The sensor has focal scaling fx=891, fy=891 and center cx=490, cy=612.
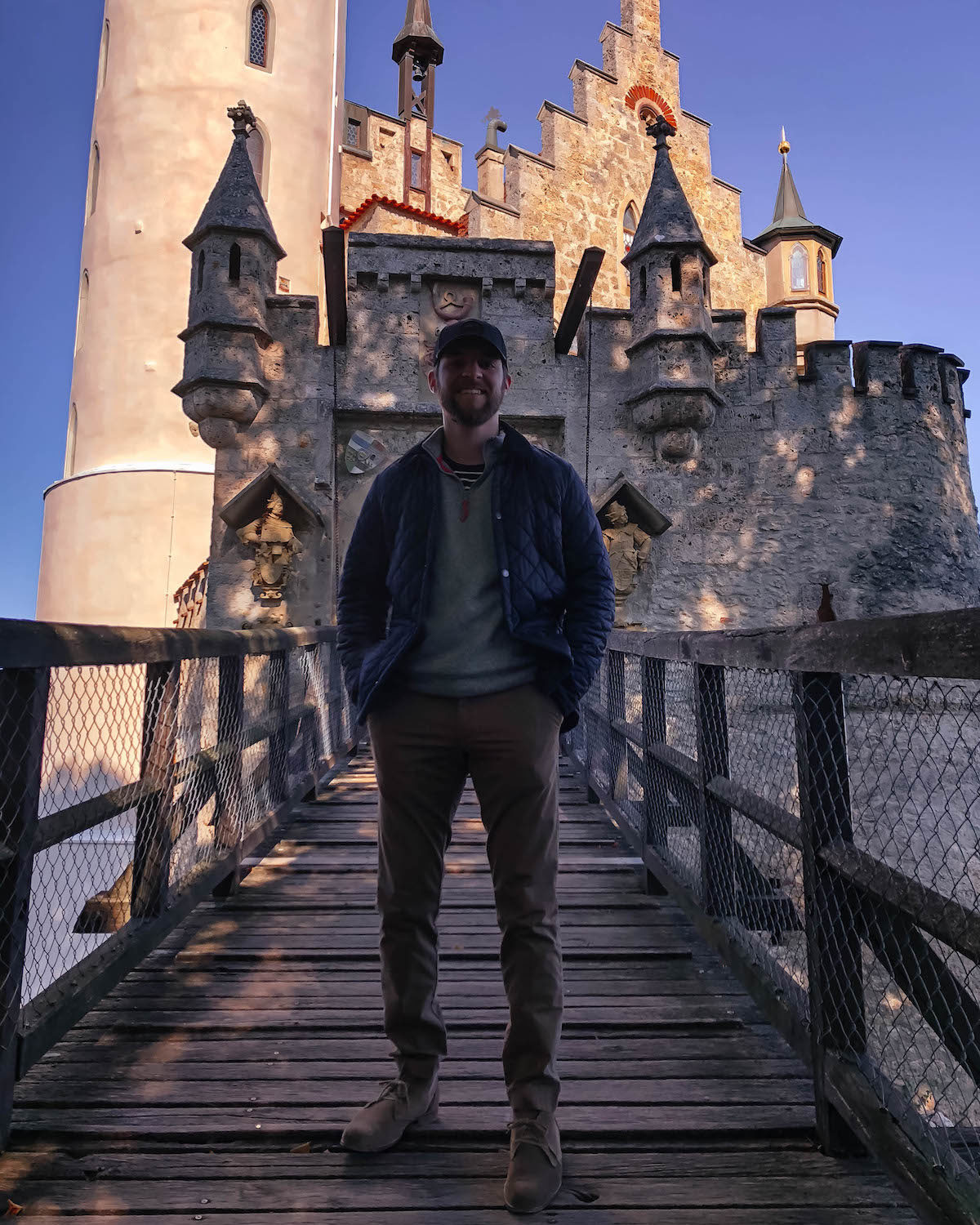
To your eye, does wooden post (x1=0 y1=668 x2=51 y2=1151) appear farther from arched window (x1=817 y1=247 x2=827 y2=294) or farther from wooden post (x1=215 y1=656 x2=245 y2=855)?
arched window (x1=817 y1=247 x2=827 y2=294)

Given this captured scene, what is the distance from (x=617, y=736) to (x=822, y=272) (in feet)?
70.7

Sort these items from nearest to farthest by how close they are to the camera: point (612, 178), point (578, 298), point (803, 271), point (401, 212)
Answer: point (578, 298)
point (401, 212)
point (612, 178)
point (803, 271)

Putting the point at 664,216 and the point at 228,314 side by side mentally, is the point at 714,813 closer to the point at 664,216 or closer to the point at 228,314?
the point at 228,314

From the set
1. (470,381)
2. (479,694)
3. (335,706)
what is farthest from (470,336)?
(335,706)

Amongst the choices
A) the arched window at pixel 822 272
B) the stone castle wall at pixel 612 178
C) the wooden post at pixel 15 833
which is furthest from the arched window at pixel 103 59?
the wooden post at pixel 15 833

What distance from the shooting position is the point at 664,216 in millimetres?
10250

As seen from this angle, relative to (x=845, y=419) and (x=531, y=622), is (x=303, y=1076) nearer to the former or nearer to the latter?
(x=531, y=622)

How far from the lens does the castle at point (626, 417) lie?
374 inches

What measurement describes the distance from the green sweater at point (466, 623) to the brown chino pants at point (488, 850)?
0.12 feet

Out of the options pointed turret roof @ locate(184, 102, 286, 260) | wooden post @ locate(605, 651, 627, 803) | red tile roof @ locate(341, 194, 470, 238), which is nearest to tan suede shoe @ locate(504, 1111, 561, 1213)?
wooden post @ locate(605, 651, 627, 803)

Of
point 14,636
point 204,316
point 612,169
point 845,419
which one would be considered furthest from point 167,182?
point 14,636

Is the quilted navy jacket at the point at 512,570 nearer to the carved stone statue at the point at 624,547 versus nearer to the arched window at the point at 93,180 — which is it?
the carved stone statue at the point at 624,547

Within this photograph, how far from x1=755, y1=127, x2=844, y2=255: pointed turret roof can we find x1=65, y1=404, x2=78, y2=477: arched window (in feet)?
56.2

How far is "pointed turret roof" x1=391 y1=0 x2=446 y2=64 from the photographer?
24.0 metres
